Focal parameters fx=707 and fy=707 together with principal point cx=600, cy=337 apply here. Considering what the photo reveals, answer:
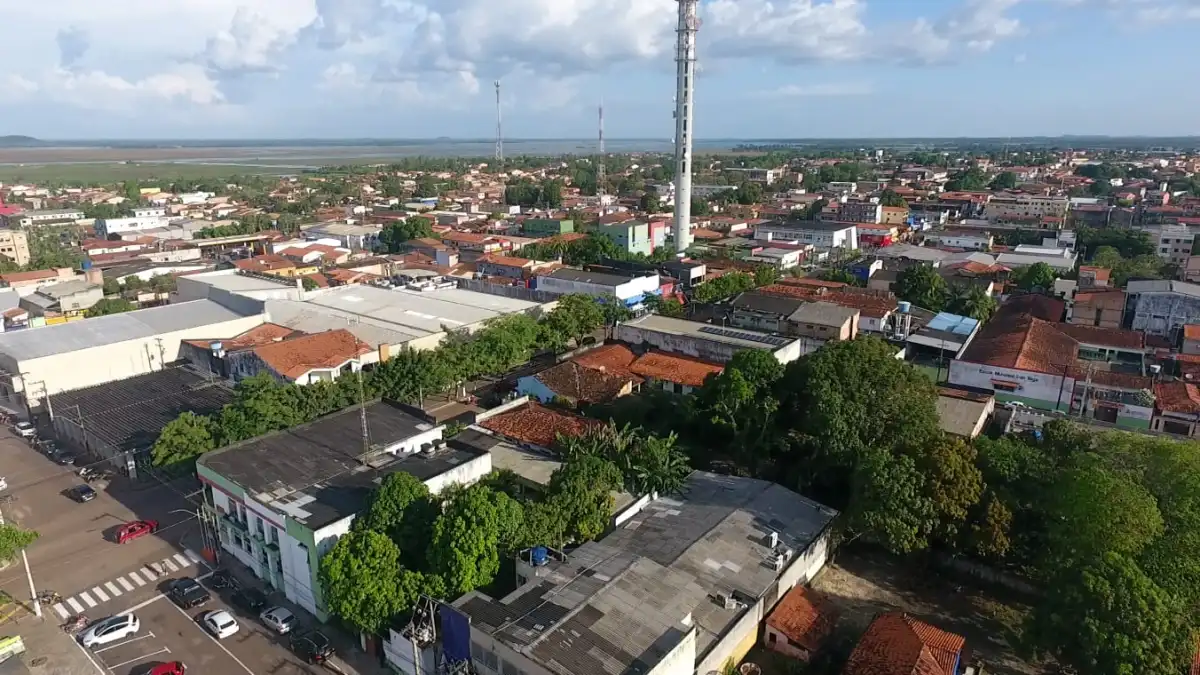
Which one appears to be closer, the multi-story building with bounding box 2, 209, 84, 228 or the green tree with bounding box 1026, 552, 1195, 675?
the green tree with bounding box 1026, 552, 1195, 675

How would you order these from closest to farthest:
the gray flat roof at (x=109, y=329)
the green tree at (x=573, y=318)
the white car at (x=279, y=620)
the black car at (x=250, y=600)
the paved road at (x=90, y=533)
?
the white car at (x=279, y=620) → the black car at (x=250, y=600) → the paved road at (x=90, y=533) → the gray flat roof at (x=109, y=329) → the green tree at (x=573, y=318)

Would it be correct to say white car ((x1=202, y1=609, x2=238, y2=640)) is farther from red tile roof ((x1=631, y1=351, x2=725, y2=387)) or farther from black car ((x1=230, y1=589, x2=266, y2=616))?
red tile roof ((x1=631, y1=351, x2=725, y2=387))

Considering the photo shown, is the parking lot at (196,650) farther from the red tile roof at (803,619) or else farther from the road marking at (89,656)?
the red tile roof at (803,619)

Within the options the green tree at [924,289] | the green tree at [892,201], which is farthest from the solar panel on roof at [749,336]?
the green tree at [892,201]

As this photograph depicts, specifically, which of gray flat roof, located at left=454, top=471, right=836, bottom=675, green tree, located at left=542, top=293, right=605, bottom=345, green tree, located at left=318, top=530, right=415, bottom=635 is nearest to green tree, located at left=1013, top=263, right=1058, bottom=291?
green tree, located at left=542, top=293, right=605, bottom=345

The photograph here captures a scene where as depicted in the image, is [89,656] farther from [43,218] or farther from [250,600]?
[43,218]

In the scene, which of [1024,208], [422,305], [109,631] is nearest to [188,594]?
[109,631]

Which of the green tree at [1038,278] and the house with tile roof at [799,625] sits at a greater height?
the green tree at [1038,278]
